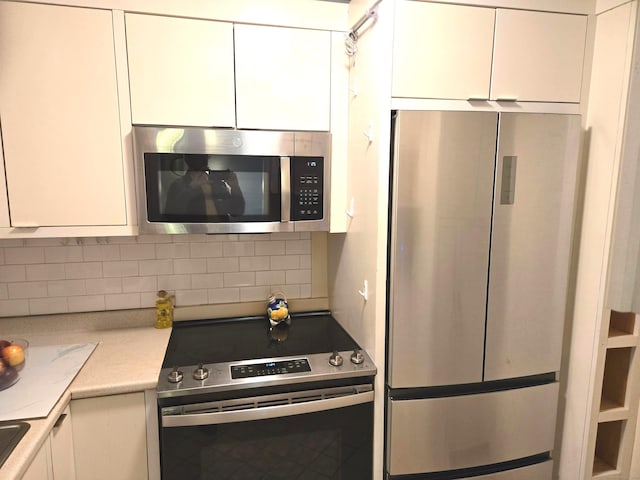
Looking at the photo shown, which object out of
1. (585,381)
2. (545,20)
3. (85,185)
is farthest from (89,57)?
(585,381)

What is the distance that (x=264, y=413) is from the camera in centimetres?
145

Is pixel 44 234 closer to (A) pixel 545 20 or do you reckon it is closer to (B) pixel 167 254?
(B) pixel 167 254

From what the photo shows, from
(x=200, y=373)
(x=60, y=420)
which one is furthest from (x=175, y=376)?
(x=60, y=420)

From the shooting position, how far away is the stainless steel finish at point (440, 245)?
4.67ft

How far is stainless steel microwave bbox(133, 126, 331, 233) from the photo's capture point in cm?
158

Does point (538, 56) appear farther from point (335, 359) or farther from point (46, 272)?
point (46, 272)

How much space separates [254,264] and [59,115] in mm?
1044

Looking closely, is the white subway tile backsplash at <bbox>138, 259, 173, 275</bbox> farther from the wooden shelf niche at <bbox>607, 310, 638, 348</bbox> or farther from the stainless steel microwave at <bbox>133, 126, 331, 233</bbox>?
the wooden shelf niche at <bbox>607, 310, 638, 348</bbox>

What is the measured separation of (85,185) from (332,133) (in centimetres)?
101

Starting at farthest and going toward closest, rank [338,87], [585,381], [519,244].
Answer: [338,87]
[585,381]
[519,244]

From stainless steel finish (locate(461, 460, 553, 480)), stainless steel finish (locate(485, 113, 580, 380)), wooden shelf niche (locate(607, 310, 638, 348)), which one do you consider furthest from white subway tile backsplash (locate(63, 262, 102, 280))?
wooden shelf niche (locate(607, 310, 638, 348))

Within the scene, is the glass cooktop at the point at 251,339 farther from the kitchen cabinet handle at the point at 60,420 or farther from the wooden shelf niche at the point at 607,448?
the wooden shelf niche at the point at 607,448

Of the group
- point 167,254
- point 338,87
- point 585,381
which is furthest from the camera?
point 167,254

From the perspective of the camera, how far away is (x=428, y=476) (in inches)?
62.8
